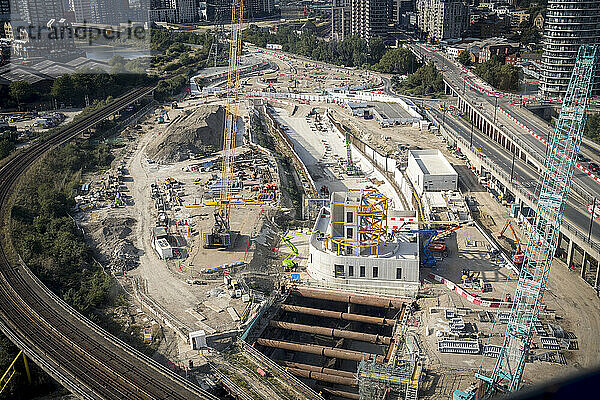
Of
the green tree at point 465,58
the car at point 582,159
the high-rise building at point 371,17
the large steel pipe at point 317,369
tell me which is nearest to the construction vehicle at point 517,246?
the car at point 582,159

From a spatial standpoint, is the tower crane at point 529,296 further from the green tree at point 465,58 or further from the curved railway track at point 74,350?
the green tree at point 465,58

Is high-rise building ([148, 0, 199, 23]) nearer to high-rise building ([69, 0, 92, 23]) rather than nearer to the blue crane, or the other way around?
high-rise building ([69, 0, 92, 23])

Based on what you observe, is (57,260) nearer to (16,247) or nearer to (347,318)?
(16,247)

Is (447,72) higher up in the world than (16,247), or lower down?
higher up

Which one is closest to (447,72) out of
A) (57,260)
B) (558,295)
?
(558,295)

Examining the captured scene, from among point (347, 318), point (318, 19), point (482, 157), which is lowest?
point (347, 318)

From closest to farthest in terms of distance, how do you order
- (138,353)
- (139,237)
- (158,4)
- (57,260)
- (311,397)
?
(311,397) < (138,353) < (57,260) < (139,237) < (158,4)

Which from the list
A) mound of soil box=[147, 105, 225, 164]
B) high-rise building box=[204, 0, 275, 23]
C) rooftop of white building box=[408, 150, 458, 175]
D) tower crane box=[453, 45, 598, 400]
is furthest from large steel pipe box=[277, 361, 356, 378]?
high-rise building box=[204, 0, 275, 23]
